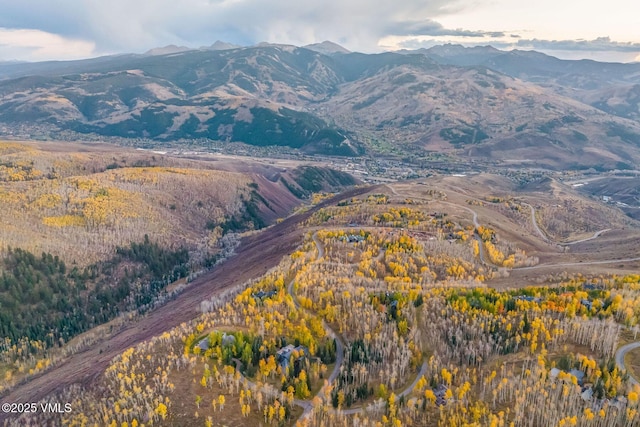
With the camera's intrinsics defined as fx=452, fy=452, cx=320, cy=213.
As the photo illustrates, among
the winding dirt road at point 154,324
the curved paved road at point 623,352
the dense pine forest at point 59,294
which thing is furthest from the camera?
the dense pine forest at point 59,294

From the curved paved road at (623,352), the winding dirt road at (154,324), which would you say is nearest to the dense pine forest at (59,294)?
the winding dirt road at (154,324)

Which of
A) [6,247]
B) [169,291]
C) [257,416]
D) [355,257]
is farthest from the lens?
[169,291]

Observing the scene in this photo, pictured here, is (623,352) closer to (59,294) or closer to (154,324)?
(154,324)

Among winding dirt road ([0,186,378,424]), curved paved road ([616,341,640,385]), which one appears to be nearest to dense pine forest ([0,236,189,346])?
winding dirt road ([0,186,378,424])

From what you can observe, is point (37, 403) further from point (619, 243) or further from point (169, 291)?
point (619, 243)

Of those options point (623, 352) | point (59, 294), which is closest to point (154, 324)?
point (59, 294)

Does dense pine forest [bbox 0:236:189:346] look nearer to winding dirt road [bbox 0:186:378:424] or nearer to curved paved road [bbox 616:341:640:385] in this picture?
winding dirt road [bbox 0:186:378:424]

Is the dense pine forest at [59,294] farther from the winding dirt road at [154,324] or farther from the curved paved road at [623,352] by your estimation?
the curved paved road at [623,352]

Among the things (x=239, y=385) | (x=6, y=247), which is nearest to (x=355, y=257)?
(x=239, y=385)
